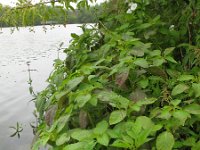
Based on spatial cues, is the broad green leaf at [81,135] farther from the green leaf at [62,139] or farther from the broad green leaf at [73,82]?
the broad green leaf at [73,82]

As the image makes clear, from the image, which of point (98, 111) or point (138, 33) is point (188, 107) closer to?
point (98, 111)

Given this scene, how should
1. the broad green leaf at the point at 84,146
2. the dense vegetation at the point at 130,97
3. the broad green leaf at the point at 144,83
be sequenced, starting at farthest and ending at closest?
the broad green leaf at the point at 144,83 → the dense vegetation at the point at 130,97 → the broad green leaf at the point at 84,146

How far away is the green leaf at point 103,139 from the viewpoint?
1562 mm

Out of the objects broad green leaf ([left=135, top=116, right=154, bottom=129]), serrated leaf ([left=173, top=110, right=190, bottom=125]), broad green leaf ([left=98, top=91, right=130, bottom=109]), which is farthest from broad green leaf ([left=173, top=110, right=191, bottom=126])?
broad green leaf ([left=98, top=91, right=130, bottom=109])

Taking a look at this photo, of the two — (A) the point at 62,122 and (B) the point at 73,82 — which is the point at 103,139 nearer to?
(A) the point at 62,122

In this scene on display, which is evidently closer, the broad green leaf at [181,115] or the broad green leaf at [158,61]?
the broad green leaf at [181,115]

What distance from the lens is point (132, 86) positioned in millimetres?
2078

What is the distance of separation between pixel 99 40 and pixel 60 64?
420 mm

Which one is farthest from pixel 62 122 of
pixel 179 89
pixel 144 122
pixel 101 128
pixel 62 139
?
pixel 179 89

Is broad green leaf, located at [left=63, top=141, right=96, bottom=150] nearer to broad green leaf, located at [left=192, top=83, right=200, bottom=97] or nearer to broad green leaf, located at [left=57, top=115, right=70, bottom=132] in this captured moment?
broad green leaf, located at [left=57, top=115, right=70, bottom=132]

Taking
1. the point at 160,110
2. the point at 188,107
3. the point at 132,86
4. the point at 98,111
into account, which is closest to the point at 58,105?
the point at 98,111

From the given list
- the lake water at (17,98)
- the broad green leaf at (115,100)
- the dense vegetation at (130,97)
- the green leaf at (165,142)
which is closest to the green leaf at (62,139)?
the dense vegetation at (130,97)

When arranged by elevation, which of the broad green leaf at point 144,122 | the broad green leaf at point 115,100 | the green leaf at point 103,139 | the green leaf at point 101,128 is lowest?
the green leaf at point 103,139

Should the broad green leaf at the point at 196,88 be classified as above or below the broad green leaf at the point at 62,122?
above
